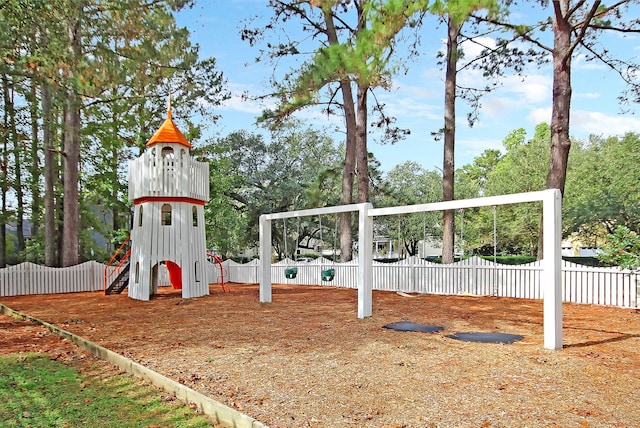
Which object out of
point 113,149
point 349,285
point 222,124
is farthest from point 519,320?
point 222,124

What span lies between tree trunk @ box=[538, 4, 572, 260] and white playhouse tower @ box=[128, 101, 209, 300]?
10.7m

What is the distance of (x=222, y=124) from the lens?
97.5 feet

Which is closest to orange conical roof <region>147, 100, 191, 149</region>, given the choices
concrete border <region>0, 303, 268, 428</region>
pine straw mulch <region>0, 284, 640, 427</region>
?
pine straw mulch <region>0, 284, 640, 427</region>

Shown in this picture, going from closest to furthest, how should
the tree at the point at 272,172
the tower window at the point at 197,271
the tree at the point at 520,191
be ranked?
the tower window at the point at 197,271, the tree at the point at 272,172, the tree at the point at 520,191

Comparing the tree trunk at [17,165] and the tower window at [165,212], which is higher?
the tree trunk at [17,165]

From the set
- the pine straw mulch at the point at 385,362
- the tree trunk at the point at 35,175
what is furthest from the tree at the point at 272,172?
the pine straw mulch at the point at 385,362

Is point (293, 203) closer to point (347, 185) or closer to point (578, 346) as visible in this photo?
point (347, 185)

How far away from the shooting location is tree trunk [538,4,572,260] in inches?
542

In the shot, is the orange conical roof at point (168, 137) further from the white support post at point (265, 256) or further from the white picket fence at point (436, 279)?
the white picket fence at point (436, 279)

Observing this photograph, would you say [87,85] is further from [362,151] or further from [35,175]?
[35,175]

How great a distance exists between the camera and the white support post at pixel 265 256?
13289mm

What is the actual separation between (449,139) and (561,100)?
174 inches

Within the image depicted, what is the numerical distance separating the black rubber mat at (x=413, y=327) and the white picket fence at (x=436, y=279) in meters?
5.58

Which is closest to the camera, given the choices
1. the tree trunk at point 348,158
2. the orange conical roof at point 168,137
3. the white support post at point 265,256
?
the white support post at point 265,256
